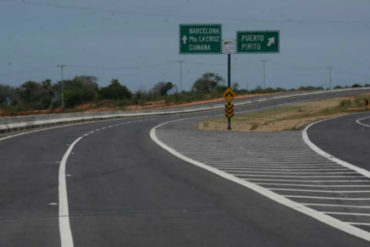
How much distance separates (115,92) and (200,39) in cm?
11024

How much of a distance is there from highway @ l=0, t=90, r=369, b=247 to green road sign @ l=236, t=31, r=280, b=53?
29.7 m

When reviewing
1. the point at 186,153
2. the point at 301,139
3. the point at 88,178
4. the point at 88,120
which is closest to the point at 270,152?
the point at 186,153

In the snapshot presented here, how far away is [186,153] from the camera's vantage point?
25781 millimetres

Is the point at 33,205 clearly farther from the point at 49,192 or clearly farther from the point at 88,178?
the point at 88,178

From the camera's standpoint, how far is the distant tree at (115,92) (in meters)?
158

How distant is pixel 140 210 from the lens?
492 inches

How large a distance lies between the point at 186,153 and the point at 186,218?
14.2 meters

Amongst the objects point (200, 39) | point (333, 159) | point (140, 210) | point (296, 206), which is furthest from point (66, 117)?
point (296, 206)

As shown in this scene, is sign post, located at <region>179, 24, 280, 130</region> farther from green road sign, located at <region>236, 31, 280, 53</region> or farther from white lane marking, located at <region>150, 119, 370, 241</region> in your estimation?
white lane marking, located at <region>150, 119, 370, 241</region>

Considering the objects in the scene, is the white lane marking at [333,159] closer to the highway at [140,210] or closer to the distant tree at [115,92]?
the highway at [140,210]

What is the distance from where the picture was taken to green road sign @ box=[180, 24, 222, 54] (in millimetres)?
50406

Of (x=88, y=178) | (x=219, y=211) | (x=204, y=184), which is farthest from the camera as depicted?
(x=88, y=178)

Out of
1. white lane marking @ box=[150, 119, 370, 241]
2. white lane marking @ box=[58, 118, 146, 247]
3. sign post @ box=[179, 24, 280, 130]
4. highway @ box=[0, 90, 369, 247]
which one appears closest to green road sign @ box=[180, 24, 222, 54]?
sign post @ box=[179, 24, 280, 130]

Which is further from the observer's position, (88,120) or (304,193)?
(88,120)
